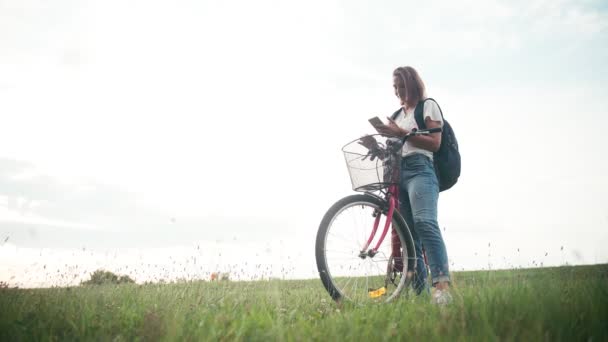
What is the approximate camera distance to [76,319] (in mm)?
3068

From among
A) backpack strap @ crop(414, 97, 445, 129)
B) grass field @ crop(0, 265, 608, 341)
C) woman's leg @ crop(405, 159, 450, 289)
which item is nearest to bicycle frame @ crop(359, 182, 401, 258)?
woman's leg @ crop(405, 159, 450, 289)

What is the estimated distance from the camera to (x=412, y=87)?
4.34m

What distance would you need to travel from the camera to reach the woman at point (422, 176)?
4027 mm

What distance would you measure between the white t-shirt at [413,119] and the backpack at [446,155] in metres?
0.08

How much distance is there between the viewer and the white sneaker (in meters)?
3.42

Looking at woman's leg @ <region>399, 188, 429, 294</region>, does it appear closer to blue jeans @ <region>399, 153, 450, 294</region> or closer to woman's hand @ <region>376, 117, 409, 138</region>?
blue jeans @ <region>399, 153, 450, 294</region>

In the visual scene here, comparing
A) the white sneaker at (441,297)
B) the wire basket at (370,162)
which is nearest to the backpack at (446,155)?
the wire basket at (370,162)

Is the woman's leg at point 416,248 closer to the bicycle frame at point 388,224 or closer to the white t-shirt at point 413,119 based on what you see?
the bicycle frame at point 388,224

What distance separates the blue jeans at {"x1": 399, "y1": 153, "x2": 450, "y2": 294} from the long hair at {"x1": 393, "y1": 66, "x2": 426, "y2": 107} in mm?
607

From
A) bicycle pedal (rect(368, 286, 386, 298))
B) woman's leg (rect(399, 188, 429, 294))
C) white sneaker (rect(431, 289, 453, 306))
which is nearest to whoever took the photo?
white sneaker (rect(431, 289, 453, 306))

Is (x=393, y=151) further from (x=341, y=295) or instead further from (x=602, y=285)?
(x=602, y=285)

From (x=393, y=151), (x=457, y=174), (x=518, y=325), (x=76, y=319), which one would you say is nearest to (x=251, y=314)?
(x=76, y=319)

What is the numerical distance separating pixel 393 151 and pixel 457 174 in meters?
0.73

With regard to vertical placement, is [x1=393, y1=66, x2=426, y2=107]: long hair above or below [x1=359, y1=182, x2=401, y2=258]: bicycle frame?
above
